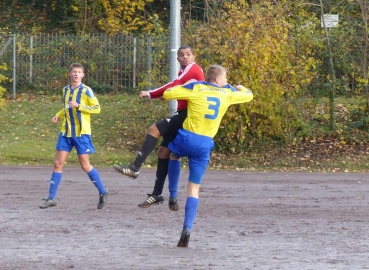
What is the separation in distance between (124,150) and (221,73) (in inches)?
401

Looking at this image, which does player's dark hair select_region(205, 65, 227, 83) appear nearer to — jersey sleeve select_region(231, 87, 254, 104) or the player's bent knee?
jersey sleeve select_region(231, 87, 254, 104)

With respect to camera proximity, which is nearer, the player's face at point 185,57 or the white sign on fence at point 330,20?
the player's face at point 185,57

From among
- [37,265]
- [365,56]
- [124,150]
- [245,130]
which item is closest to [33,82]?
[124,150]

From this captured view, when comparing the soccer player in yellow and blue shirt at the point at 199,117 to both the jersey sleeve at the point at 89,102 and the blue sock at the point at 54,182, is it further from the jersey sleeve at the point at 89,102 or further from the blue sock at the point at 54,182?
the blue sock at the point at 54,182

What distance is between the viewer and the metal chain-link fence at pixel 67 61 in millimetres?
23469

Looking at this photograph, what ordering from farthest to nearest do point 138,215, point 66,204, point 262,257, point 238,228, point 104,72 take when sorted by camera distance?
1. point 104,72
2. point 66,204
3. point 138,215
4. point 238,228
5. point 262,257

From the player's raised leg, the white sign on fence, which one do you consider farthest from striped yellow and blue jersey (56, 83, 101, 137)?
the white sign on fence

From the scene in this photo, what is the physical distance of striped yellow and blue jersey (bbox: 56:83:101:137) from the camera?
34.4ft

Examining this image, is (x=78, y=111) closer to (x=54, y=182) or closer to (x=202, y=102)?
(x=54, y=182)

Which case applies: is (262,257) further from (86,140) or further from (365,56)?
(365,56)

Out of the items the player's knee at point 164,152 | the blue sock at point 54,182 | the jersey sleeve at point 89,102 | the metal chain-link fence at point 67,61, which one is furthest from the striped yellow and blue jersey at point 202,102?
the metal chain-link fence at point 67,61

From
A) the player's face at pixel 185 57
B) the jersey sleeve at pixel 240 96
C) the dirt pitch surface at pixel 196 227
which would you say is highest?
the player's face at pixel 185 57

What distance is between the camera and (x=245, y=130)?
18422mm

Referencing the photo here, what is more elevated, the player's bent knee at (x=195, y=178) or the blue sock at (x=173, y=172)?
the player's bent knee at (x=195, y=178)
